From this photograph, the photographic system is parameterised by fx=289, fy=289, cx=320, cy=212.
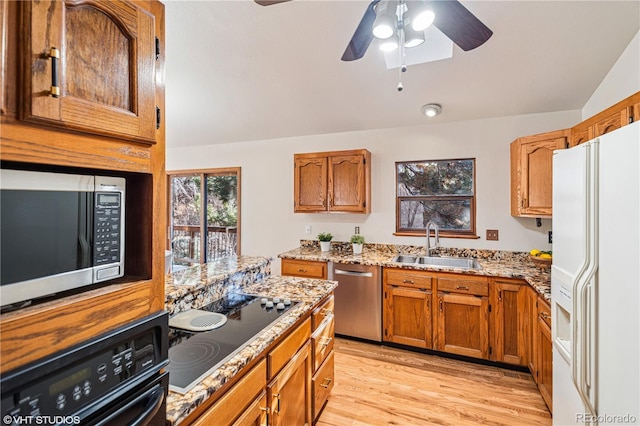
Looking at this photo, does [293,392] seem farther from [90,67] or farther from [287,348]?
[90,67]

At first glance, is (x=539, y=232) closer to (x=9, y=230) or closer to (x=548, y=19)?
(x=548, y=19)

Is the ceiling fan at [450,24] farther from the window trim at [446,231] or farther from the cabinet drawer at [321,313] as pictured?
the window trim at [446,231]

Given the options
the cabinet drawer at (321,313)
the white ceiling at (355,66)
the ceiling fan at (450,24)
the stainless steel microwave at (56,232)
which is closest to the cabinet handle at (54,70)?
the stainless steel microwave at (56,232)

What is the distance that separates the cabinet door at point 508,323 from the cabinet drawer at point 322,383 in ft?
5.23

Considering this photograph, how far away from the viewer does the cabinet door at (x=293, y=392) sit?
4.40ft

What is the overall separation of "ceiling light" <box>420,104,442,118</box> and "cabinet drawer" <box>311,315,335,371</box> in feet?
7.56

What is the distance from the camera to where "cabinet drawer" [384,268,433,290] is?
9.27 ft

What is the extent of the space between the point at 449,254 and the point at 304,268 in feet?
5.48

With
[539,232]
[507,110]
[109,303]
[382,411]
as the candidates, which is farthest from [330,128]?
[109,303]

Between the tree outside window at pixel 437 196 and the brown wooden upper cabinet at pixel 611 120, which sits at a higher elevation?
the brown wooden upper cabinet at pixel 611 120

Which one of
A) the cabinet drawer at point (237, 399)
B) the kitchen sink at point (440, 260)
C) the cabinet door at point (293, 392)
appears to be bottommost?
the cabinet door at point (293, 392)

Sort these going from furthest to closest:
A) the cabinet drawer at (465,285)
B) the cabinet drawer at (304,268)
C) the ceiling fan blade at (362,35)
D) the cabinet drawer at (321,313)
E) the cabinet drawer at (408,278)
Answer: the cabinet drawer at (304,268) < the cabinet drawer at (408,278) < the cabinet drawer at (465,285) < the cabinet drawer at (321,313) < the ceiling fan blade at (362,35)

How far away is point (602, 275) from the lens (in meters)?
1.14

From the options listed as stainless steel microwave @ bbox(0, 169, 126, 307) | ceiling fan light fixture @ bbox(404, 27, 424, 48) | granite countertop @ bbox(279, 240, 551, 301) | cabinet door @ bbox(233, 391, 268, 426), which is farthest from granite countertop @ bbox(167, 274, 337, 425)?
ceiling fan light fixture @ bbox(404, 27, 424, 48)
